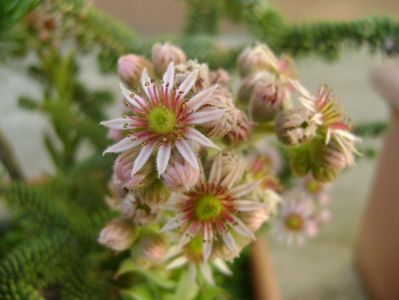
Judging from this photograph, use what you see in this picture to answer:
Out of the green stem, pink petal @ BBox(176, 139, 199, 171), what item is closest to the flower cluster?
pink petal @ BBox(176, 139, 199, 171)

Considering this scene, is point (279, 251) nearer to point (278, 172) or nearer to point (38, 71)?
point (278, 172)

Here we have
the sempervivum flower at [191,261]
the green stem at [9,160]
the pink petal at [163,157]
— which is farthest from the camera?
the green stem at [9,160]

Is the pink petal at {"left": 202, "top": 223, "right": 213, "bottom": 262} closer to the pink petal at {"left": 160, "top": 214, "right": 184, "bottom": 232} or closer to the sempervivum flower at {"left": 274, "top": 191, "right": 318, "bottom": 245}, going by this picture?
the pink petal at {"left": 160, "top": 214, "right": 184, "bottom": 232}

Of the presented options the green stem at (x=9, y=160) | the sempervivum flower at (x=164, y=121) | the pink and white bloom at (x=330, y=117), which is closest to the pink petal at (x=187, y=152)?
the sempervivum flower at (x=164, y=121)

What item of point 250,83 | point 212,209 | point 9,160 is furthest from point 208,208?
point 9,160

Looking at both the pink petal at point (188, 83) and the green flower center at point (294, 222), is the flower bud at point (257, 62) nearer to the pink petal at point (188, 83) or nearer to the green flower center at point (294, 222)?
the pink petal at point (188, 83)

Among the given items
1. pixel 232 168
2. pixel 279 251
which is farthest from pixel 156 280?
pixel 279 251
